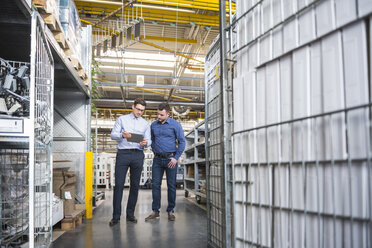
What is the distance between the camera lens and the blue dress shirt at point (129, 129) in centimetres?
461

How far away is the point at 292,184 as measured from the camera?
4.97 feet

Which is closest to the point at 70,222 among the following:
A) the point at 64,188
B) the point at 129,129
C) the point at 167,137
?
the point at 64,188

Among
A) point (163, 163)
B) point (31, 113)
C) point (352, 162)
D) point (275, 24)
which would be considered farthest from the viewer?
point (163, 163)

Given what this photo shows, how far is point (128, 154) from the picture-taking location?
15.1 ft

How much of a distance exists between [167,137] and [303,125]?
3.58 metres

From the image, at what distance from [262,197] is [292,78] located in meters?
0.69

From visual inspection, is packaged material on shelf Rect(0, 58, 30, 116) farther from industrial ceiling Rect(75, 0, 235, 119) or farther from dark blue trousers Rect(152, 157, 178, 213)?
industrial ceiling Rect(75, 0, 235, 119)

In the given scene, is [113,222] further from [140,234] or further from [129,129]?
[129,129]

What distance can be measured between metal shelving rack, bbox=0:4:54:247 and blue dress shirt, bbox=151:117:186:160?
6.18 feet

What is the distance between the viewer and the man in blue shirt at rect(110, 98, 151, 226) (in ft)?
15.0

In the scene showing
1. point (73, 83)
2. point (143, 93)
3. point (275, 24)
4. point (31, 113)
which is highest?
point (143, 93)

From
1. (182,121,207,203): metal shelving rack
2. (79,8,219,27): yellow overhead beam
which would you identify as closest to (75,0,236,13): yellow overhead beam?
(79,8,219,27): yellow overhead beam

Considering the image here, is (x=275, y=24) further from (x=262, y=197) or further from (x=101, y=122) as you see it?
(x=101, y=122)

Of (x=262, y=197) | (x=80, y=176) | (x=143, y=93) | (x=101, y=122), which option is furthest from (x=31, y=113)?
(x=101, y=122)
